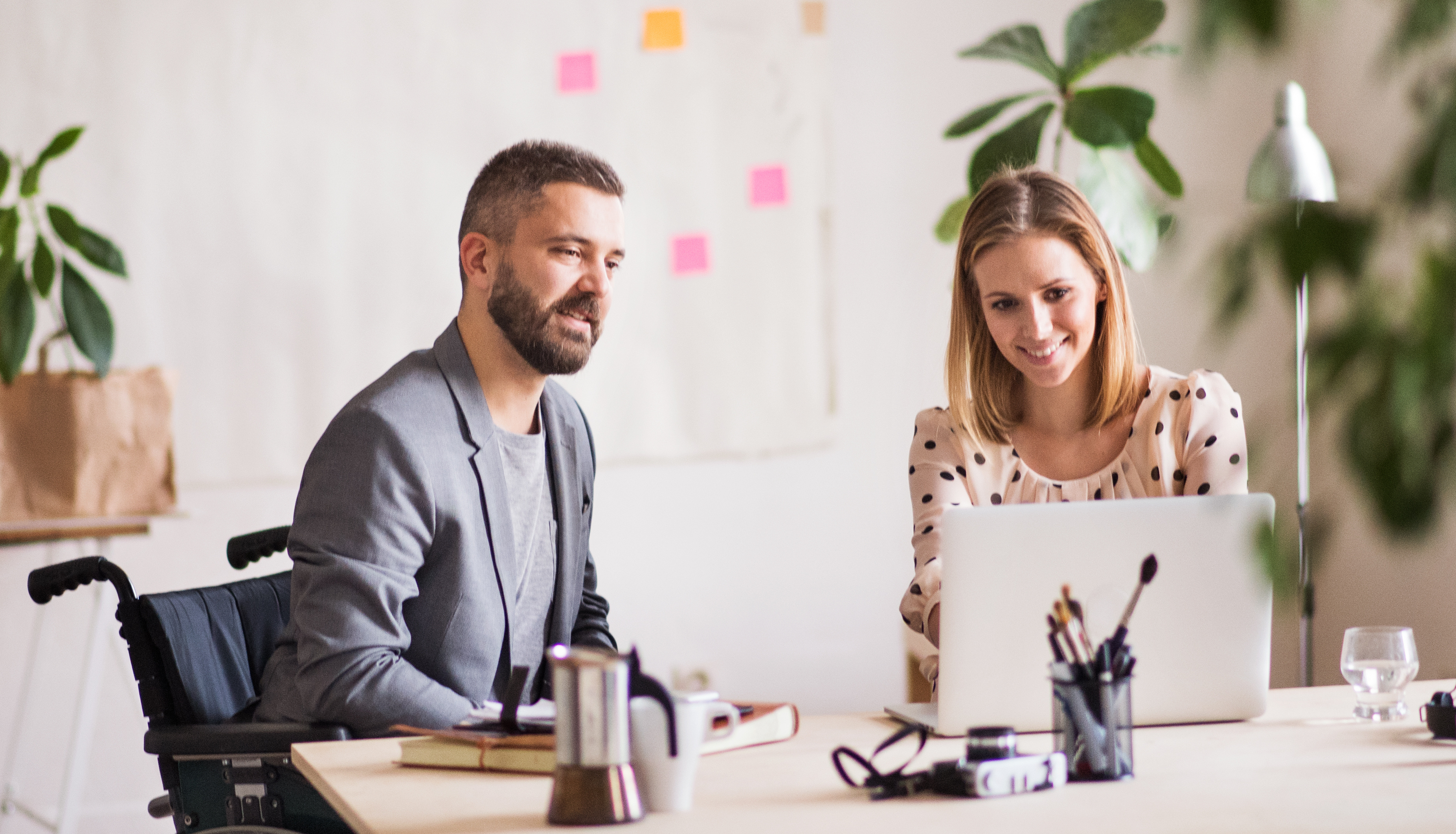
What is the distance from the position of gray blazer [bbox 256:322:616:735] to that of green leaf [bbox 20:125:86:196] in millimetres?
1688

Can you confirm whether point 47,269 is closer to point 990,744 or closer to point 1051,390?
point 1051,390

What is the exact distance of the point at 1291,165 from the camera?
1.28 m

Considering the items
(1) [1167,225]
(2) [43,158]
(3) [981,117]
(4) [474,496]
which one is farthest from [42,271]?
(1) [1167,225]

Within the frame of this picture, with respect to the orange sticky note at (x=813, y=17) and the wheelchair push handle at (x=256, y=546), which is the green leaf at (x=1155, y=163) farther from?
the wheelchair push handle at (x=256, y=546)

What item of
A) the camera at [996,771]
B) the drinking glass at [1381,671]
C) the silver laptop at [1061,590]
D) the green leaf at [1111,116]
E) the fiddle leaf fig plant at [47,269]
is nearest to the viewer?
the camera at [996,771]

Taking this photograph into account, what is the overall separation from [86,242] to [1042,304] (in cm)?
232

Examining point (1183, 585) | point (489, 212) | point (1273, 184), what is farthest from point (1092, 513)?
point (489, 212)

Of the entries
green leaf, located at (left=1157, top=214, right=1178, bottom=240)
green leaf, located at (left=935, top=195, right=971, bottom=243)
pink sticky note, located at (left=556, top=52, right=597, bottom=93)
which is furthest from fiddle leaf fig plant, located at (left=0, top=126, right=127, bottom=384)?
green leaf, located at (left=1157, top=214, right=1178, bottom=240)

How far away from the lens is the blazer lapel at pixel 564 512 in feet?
6.46

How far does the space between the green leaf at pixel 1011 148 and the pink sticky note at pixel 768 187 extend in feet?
2.52

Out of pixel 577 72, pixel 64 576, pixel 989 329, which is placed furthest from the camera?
pixel 577 72

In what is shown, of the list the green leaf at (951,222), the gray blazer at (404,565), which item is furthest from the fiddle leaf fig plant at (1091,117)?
the gray blazer at (404,565)

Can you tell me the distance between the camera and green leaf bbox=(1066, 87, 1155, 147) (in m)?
2.91

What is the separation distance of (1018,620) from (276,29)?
276 cm
